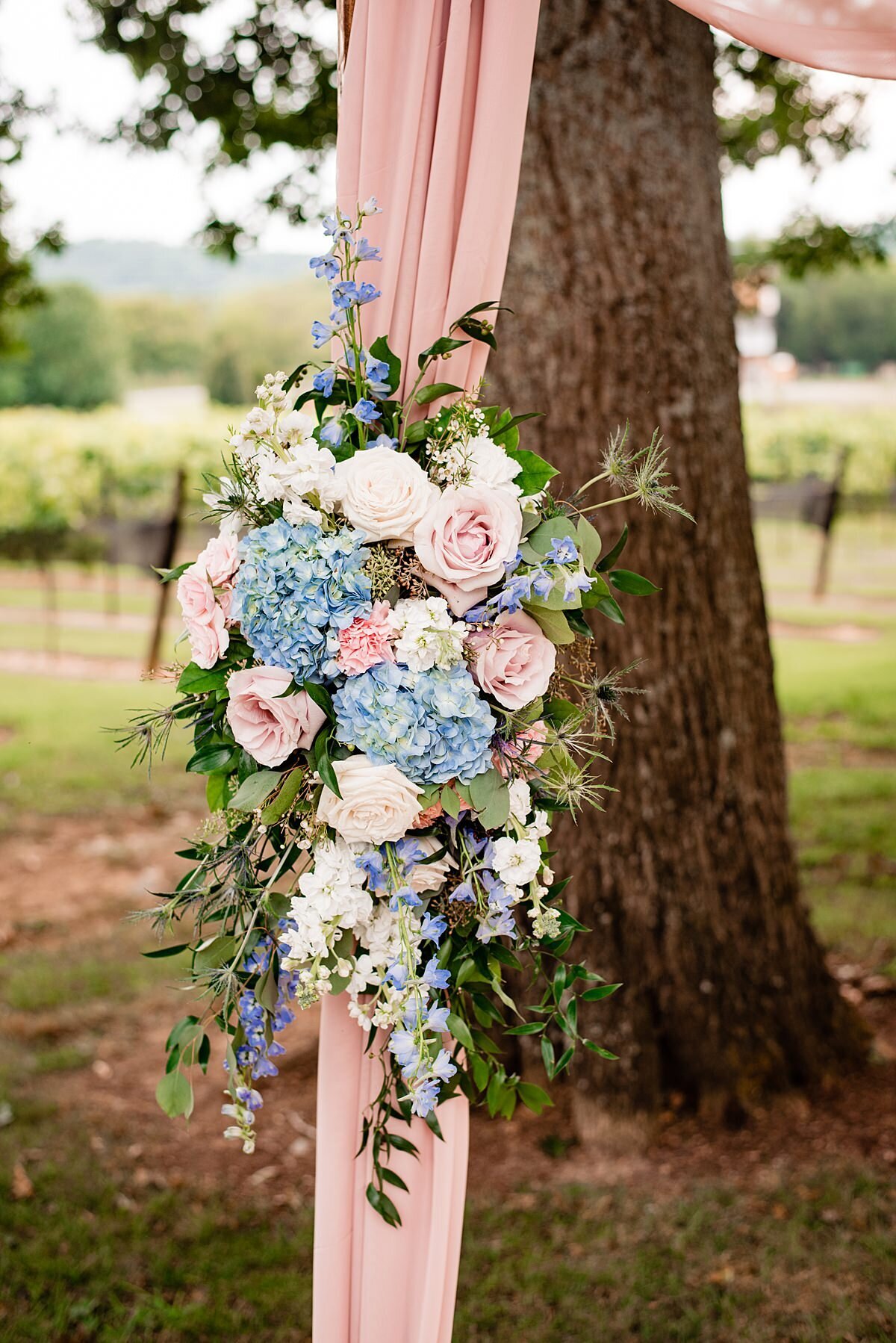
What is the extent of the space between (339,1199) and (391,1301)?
0.67 feet

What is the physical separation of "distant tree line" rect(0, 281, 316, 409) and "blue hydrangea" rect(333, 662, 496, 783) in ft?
82.5

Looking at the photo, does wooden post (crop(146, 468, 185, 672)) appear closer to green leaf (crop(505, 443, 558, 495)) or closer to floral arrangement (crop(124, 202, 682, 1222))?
floral arrangement (crop(124, 202, 682, 1222))

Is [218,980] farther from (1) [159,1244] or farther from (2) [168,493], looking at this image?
(2) [168,493]

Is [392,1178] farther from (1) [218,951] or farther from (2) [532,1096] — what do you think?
(1) [218,951]

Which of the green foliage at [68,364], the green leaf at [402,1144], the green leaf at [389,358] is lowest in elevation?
the green leaf at [402,1144]

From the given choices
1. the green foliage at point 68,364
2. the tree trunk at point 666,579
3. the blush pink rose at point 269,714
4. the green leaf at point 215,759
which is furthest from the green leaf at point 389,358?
the green foliage at point 68,364

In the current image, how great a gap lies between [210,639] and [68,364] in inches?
1214

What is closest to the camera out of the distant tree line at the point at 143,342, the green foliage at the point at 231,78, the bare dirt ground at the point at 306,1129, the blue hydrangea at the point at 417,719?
the blue hydrangea at the point at 417,719

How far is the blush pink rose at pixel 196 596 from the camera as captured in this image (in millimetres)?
1509

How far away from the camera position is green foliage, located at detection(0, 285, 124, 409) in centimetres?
2880

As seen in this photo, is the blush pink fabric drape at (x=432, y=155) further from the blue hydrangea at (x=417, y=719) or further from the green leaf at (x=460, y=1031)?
the blue hydrangea at (x=417, y=719)

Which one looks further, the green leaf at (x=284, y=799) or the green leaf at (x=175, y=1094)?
the green leaf at (x=175, y=1094)

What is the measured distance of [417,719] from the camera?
4.59 ft

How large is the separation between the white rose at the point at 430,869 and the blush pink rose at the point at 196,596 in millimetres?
454
